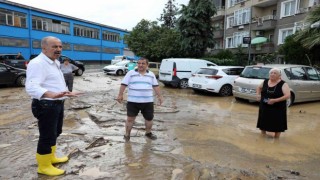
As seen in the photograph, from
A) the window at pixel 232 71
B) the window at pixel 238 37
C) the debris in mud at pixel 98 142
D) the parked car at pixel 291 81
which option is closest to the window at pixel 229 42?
the window at pixel 238 37

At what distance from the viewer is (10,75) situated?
47.3 feet

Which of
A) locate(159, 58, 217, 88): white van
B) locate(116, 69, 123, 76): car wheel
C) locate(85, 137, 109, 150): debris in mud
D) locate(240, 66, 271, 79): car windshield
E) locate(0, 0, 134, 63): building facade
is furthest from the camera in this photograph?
locate(0, 0, 134, 63): building facade

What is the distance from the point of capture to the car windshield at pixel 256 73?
10.0 metres

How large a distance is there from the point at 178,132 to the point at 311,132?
332 cm

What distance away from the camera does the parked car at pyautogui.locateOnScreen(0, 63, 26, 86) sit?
559 inches

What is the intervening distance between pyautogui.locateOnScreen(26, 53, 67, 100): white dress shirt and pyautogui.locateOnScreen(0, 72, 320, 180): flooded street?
123 cm

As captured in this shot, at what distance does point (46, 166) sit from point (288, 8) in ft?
96.0

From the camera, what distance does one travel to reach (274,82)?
5.73m

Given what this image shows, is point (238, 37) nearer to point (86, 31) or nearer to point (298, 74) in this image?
point (298, 74)

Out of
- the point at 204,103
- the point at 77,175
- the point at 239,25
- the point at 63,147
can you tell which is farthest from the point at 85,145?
the point at 239,25

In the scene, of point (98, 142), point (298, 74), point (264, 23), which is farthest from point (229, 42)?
point (98, 142)

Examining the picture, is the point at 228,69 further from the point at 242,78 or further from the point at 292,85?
the point at 292,85

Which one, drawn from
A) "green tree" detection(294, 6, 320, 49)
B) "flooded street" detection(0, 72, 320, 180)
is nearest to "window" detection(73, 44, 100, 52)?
"green tree" detection(294, 6, 320, 49)

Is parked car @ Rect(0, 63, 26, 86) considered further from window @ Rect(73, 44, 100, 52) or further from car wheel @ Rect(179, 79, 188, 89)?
window @ Rect(73, 44, 100, 52)
